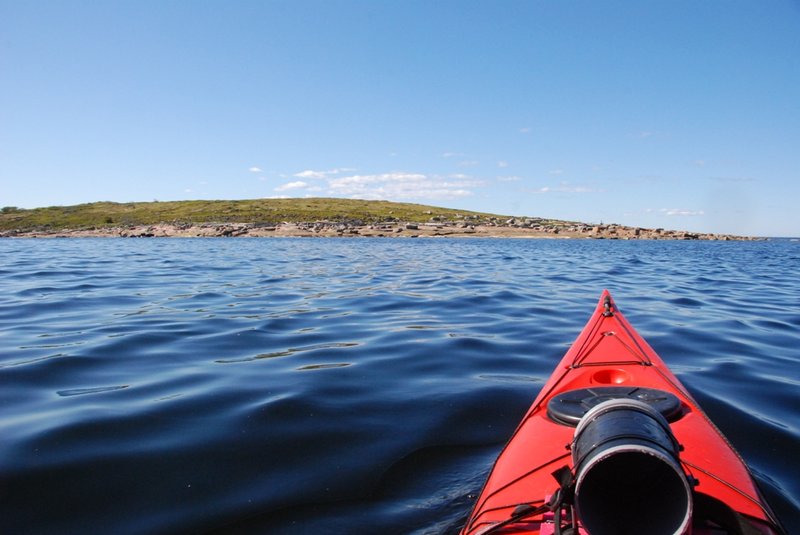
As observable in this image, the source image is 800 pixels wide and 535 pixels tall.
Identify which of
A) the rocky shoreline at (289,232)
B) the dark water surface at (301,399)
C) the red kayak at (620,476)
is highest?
the rocky shoreline at (289,232)

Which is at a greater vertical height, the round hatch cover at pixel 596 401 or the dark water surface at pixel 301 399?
the round hatch cover at pixel 596 401

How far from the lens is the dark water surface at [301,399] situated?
327 cm

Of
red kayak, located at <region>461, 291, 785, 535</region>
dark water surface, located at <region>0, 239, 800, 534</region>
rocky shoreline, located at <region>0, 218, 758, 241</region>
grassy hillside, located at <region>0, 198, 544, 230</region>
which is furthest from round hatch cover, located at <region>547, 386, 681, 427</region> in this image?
grassy hillside, located at <region>0, 198, 544, 230</region>

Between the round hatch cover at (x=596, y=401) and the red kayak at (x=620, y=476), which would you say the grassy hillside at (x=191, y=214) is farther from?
the red kayak at (x=620, y=476)

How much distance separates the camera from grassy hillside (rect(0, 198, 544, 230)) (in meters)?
61.5

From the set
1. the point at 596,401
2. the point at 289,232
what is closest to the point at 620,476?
the point at 596,401

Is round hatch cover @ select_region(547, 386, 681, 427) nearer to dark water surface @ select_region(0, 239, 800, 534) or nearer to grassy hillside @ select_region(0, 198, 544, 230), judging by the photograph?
dark water surface @ select_region(0, 239, 800, 534)

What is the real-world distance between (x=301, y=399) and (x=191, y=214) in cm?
7382

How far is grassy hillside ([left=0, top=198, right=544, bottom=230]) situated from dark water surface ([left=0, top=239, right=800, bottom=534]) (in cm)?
5429

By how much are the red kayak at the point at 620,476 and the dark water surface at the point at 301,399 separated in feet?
2.43

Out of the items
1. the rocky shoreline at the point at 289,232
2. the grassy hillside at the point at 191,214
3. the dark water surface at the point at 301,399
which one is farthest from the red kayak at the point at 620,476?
the grassy hillside at the point at 191,214

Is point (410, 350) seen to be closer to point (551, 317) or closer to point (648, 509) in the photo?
point (551, 317)

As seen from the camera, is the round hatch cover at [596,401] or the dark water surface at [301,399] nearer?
the round hatch cover at [596,401]

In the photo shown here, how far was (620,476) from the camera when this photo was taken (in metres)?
1.96
